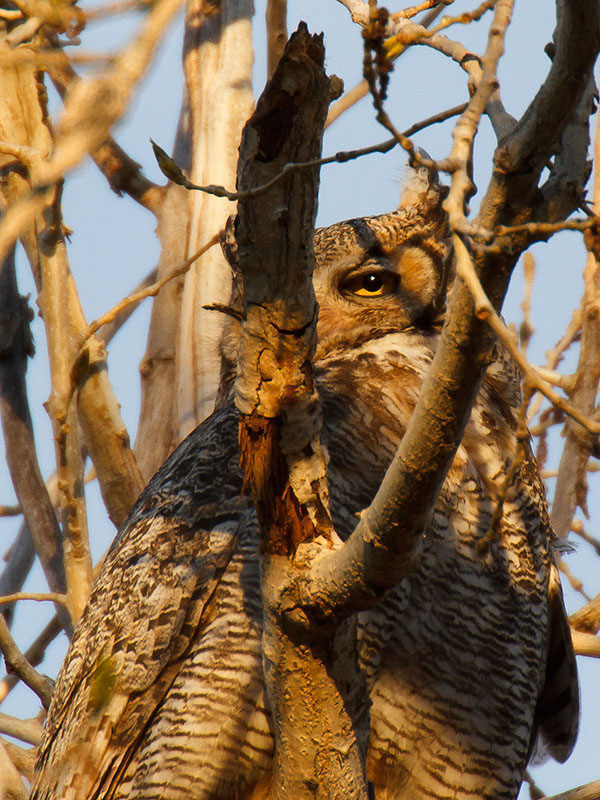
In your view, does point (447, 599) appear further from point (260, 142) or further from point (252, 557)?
point (260, 142)

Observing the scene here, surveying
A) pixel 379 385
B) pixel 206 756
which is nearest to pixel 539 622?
pixel 379 385

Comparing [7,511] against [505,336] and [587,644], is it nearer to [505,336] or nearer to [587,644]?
[587,644]

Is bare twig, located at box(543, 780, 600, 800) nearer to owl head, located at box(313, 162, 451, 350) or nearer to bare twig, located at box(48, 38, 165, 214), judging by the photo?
owl head, located at box(313, 162, 451, 350)

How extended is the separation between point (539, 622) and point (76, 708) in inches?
48.8

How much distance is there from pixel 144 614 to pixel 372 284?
1377 mm

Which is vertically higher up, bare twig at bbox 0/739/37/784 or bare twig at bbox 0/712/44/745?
bare twig at bbox 0/712/44/745

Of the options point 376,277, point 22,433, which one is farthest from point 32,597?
point 376,277

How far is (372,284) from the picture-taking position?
3.21 metres

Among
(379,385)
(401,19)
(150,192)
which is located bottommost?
(379,385)

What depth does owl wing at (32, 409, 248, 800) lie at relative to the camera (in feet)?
7.54

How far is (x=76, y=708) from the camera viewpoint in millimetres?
2420

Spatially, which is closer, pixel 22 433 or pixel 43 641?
pixel 22 433

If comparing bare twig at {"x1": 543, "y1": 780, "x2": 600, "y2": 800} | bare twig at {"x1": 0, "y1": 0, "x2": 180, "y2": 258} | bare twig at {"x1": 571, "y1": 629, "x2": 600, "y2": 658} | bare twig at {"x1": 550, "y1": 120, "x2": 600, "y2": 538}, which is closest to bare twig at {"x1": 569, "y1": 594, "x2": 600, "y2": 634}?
bare twig at {"x1": 571, "y1": 629, "x2": 600, "y2": 658}

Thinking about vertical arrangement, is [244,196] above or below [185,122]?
below
